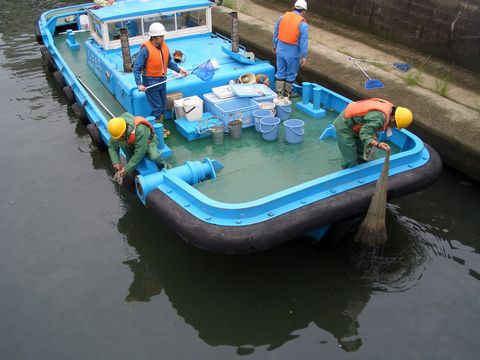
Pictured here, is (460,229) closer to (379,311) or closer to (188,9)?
(379,311)

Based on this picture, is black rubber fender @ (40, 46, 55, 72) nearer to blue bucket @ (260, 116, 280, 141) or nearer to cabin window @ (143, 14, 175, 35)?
cabin window @ (143, 14, 175, 35)

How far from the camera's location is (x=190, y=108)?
6398mm

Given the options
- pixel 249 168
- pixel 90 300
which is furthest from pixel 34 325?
pixel 249 168

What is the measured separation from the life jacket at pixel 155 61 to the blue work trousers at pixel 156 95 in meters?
0.07

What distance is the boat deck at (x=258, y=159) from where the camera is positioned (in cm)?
538

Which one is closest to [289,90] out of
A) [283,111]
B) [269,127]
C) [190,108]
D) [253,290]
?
[283,111]

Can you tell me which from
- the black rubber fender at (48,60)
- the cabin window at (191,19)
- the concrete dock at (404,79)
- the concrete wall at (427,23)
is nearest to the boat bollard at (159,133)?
the cabin window at (191,19)

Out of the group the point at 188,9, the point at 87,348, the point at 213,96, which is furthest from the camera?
the point at 188,9

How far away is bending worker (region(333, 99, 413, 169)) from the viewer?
4.97 metres

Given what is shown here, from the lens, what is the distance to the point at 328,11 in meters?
11.4

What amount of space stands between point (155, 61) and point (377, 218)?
326 cm

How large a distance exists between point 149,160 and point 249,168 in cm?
116

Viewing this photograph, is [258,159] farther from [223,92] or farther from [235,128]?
[223,92]

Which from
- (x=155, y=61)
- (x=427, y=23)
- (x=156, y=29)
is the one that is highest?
(x=156, y=29)
